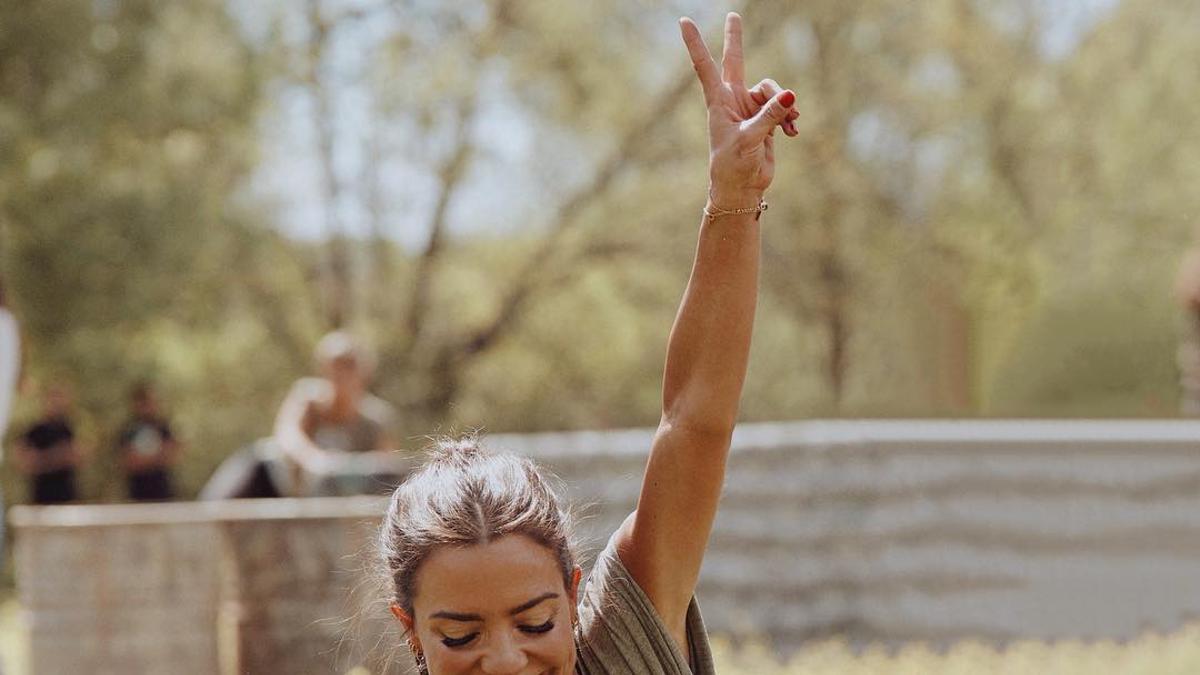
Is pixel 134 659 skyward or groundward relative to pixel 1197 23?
groundward

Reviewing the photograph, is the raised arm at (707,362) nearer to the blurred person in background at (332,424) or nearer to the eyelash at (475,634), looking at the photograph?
the eyelash at (475,634)

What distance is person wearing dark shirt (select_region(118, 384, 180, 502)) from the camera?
13.1 metres

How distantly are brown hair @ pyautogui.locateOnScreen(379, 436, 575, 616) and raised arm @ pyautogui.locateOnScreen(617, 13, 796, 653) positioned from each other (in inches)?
3.9

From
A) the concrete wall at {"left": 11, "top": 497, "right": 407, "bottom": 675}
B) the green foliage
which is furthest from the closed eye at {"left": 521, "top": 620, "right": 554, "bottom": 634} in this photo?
the green foliage

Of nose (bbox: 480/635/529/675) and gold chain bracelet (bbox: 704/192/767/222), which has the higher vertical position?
gold chain bracelet (bbox: 704/192/767/222)

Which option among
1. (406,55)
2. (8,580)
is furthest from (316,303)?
(8,580)

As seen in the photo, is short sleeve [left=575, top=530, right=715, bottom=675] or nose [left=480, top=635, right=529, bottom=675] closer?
nose [left=480, top=635, right=529, bottom=675]

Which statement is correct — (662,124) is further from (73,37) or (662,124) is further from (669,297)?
(73,37)

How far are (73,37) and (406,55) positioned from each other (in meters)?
3.75

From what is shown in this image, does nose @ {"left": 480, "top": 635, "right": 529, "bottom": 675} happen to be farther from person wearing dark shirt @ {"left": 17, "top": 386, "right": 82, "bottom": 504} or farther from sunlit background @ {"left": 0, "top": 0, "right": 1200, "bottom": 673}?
sunlit background @ {"left": 0, "top": 0, "right": 1200, "bottom": 673}

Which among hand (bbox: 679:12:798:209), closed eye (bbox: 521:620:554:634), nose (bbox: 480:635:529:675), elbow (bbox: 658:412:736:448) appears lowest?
nose (bbox: 480:635:529:675)

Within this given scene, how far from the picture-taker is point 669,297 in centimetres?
1894

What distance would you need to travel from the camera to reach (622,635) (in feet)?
6.30

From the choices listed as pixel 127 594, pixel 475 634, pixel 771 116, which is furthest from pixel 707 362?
pixel 127 594
